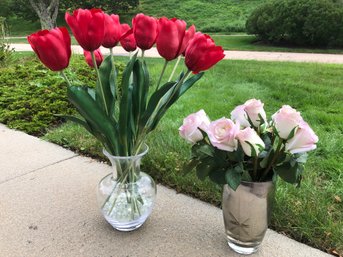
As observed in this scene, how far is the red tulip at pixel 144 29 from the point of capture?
4.26 ft

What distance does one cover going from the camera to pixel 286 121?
129cm

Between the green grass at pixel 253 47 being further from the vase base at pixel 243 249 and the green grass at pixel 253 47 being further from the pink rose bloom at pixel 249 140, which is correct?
the pink rose bloom at pixel 249 140

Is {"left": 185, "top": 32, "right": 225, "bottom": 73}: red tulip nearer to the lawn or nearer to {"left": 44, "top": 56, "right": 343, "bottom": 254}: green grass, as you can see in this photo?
{"left": 44, "top": 56, "right": 343, "bottom": 254}: green grass

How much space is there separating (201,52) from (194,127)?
28 cm

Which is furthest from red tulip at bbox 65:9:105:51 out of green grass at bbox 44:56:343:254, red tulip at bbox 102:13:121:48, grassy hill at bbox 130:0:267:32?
grassy hill at bbox 130:0:267:32

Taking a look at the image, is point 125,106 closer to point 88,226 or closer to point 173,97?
point 173,97

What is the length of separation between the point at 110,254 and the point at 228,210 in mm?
513

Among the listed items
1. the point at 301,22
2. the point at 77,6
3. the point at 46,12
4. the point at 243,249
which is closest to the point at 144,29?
the point at 243,249

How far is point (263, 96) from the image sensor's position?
427 cm

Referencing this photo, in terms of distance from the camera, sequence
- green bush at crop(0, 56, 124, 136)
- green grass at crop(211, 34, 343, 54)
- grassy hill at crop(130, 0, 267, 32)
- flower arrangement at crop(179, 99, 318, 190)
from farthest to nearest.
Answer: grassy hill at crop(130, 0, 267, 32) → green grass at crop(211, 34, 343, 54) → green bush at crop(0, 56, 124, 136) → flower arrangement at crop(179, 99, 318, 190)

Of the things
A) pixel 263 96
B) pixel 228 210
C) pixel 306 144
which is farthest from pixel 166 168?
pixel 263 96

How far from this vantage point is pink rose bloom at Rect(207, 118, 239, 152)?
1303 mm

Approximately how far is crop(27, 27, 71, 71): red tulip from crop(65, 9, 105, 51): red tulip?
0.16ft

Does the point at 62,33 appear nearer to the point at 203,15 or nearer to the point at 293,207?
the point at 293,207
